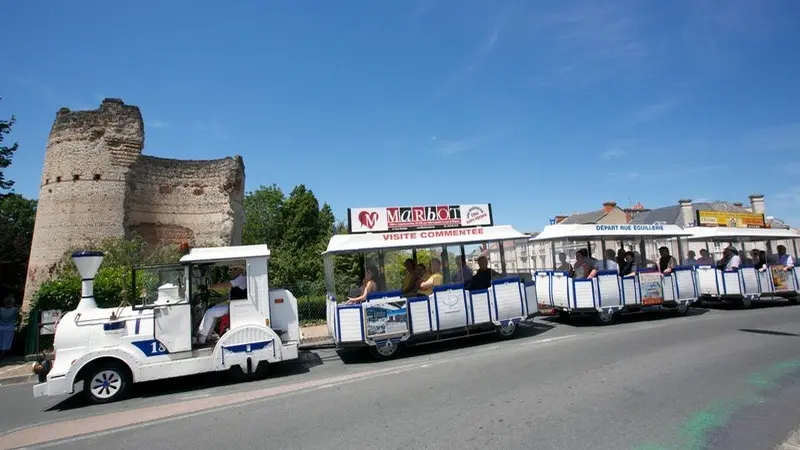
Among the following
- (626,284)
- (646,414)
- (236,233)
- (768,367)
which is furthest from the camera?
(236,233)

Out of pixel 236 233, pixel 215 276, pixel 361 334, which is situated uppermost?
pixel 236 233

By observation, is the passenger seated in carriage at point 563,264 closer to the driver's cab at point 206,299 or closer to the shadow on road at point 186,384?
the shadow on road at point 186,384

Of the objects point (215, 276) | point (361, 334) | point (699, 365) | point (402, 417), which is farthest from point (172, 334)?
point (699, 365)

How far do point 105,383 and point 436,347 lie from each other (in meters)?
→ 6.57

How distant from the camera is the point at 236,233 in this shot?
2820 centimetres

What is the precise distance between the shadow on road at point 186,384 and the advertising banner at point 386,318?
150 centimetres

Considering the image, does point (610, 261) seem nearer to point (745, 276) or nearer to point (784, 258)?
point (745, 276)

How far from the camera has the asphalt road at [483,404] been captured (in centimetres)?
444

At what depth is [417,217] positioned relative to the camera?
34.1ft

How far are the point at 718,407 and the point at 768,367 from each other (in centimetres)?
268

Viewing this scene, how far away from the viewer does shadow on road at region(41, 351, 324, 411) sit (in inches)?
286

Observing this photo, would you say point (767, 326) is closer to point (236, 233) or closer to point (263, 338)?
point (263, 338)

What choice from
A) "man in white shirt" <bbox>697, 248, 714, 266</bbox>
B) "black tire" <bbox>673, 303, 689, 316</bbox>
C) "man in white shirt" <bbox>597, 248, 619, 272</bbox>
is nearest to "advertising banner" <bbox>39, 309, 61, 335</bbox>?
"man in white shirt" <bbox>597, 248, 619, 272</bbox>

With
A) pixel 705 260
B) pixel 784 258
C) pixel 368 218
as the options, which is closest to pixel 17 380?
pixel 368 218
